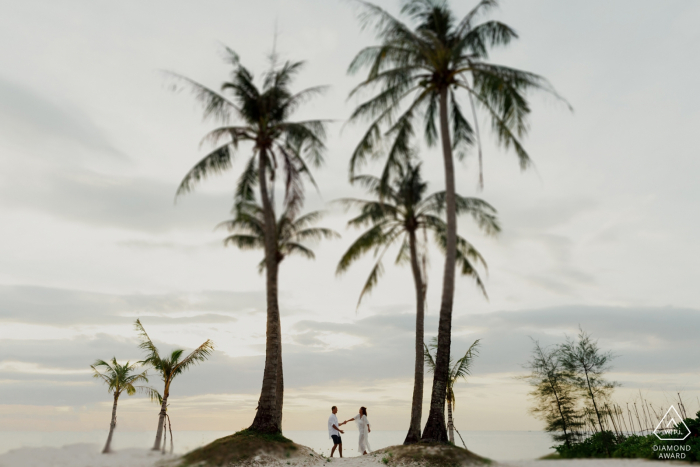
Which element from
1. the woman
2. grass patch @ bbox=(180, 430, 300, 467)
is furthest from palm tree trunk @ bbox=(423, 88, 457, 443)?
grass patch @ bbox=(180, 430, 300, 467)

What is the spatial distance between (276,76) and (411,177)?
808 cm

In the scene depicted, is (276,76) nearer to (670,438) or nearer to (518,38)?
(518,38)

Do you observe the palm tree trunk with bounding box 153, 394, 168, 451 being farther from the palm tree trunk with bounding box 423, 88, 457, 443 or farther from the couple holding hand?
the palm tree trunk with bounding box 423, 88, 457, 443

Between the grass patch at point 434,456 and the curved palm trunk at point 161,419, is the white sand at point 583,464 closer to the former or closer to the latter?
the grass patch at point 434,456

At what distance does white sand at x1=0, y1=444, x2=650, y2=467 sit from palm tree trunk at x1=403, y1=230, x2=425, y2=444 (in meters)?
4.18

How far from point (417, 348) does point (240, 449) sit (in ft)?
29.7

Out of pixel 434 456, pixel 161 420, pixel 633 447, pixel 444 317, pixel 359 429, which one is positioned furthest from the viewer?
pixel 161 420

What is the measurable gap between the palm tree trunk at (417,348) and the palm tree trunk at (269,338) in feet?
18.4

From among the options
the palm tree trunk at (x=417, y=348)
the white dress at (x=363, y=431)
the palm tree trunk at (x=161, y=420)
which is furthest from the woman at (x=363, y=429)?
the palm tree trunk at (x=161, y=420)

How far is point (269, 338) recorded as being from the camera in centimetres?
1905

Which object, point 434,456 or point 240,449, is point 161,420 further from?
point 434,456

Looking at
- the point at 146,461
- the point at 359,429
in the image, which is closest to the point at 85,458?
the point at 146,461

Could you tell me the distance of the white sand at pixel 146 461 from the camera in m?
15.5

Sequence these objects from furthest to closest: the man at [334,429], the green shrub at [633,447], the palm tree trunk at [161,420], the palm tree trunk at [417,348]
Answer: the palm tree trunk at [161,420] → the palm tree trunk at [417,348] → the man at [334,429] → the green shrub at [633,447]
